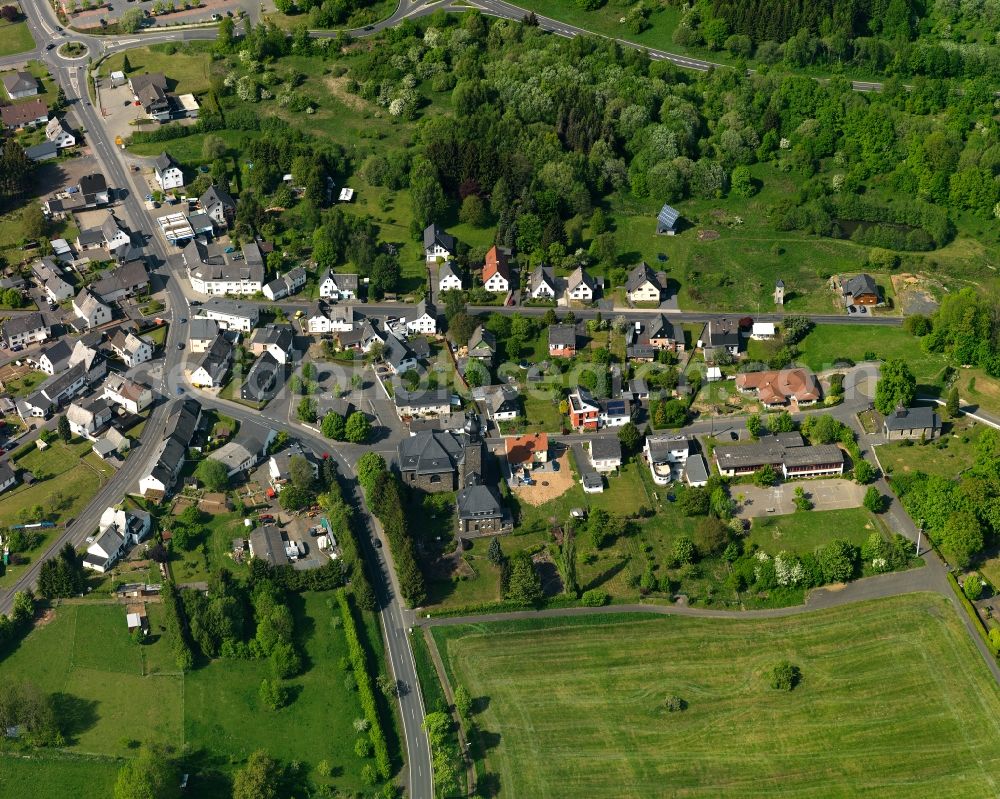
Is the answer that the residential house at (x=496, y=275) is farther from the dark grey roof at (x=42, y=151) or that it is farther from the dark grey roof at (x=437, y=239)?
the dark grey roof at (x=42, y=151)

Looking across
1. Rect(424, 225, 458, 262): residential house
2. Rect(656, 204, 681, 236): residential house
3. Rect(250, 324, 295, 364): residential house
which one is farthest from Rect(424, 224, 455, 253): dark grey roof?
Rect(656, 204, 681, 236): residential house

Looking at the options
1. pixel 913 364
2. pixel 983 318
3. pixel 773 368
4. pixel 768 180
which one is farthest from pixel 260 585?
pixel 768 180

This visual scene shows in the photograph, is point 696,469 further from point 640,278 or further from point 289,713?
point 289,713

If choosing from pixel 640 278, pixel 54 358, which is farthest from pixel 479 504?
pixel 54 358

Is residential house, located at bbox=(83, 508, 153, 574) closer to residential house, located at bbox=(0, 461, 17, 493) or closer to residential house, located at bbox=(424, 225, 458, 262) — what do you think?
residential house, located at bbox=(0, 461, 17, 493)

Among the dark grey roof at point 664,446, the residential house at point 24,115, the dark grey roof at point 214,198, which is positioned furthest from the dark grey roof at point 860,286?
the residential house at point 24,115

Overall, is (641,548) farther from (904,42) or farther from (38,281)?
(904,42)
